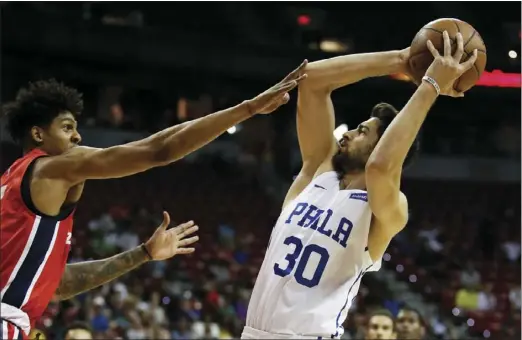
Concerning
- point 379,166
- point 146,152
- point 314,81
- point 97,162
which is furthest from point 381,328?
point 97,162

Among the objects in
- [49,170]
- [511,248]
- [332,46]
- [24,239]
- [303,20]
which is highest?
[303,20]

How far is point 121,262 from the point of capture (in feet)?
12.7

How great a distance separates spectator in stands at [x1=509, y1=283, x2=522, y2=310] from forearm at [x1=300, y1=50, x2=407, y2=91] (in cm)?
997

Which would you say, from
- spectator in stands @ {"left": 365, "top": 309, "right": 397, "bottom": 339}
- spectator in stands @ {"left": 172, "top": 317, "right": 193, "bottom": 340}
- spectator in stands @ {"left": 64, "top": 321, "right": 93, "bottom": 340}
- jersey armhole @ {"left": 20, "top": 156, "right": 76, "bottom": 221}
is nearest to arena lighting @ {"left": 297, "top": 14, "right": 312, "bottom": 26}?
spectator in stands @ {"left": 172, "top": 317, "right": 193, "bottom": 340}

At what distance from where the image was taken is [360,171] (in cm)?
346

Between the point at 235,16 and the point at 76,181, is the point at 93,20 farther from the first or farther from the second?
the point at 76,181

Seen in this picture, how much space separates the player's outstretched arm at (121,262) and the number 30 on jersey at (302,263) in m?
0.69

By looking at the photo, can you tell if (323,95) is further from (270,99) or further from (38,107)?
(38,107)

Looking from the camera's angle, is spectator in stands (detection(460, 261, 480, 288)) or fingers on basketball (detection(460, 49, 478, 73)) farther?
spectator in stands (detection(460, 261, 480, 288))

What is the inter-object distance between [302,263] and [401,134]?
2.07ft

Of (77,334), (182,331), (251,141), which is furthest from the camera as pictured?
(251,141)

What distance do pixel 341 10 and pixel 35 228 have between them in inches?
537

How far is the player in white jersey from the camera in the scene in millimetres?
3129

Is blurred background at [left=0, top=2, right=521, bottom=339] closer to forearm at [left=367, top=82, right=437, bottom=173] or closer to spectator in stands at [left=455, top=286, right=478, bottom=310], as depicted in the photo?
spectator in stands at [left=455, top=286, right=478, bottom=310]
